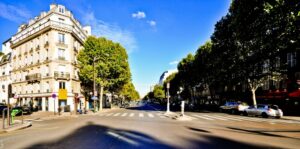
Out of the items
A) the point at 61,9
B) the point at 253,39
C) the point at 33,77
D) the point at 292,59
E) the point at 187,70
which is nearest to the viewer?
the point at 253,39

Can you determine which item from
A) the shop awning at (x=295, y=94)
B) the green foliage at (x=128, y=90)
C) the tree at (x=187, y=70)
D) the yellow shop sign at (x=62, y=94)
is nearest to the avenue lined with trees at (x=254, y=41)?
the shop awning at (x=295, y=94)

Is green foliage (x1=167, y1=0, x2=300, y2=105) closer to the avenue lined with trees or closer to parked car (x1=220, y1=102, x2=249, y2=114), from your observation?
the avenue lined with trees

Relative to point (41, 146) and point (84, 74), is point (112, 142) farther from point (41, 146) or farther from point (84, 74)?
point (84, 74)

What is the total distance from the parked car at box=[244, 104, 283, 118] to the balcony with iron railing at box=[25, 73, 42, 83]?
33.2 metres

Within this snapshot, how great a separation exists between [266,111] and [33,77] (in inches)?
1460

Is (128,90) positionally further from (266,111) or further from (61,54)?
(266,111)

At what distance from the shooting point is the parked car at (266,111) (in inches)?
1033

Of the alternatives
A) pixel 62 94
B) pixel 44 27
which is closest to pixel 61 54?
pixel 44 27

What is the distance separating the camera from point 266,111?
27.2 meters

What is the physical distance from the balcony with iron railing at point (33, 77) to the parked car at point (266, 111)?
33215 millimetres

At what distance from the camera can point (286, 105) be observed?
3438 cm

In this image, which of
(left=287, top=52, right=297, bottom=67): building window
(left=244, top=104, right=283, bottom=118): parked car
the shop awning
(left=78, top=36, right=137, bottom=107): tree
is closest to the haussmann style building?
(left=78, top=36, right=137, bottom=107): tree

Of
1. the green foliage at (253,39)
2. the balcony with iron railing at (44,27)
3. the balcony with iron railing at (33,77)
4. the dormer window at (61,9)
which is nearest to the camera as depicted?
the green foliage at (253,39)

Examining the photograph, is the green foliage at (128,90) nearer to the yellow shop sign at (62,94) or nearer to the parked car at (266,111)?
the yellow shop sign at (62,94)
